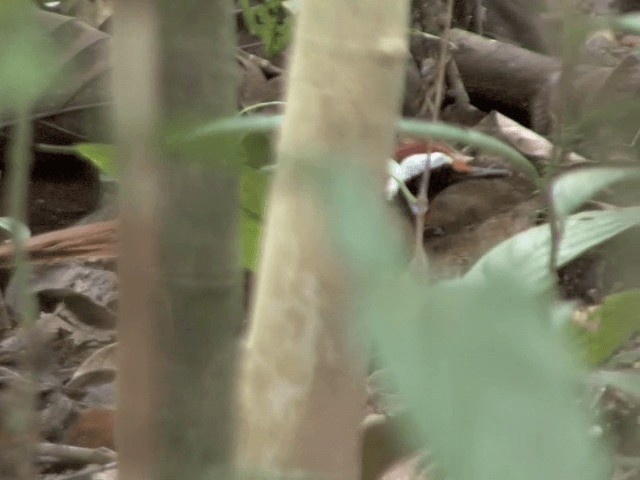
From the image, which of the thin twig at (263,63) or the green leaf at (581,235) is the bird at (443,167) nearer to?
the thin twig at (263,63)

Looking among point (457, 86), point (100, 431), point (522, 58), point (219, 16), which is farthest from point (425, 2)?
point (219, 16)

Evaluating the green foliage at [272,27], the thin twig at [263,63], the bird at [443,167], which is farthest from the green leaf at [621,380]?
the thin twig at [263,63]

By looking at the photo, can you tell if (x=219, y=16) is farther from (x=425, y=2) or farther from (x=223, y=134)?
(x=425, y=2)

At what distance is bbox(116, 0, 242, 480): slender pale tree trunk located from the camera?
0.27m

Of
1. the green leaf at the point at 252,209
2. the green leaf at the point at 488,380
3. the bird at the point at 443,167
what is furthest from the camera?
the bird at the point at 443,167

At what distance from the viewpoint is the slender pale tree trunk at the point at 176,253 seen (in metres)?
0.27

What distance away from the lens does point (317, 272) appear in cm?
54

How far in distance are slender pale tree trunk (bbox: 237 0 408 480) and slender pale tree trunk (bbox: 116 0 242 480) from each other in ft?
0.53

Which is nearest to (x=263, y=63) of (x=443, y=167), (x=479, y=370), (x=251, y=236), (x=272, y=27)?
(x=272, y=27)

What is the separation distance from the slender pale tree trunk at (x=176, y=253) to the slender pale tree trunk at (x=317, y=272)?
0.53 ft

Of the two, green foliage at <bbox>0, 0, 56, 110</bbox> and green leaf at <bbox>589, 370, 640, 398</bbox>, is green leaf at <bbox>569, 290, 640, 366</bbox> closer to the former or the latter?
green leaf at <bbox>589, 370, 640, 398</bbox>

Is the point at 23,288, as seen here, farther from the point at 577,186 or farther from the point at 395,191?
the point at 395,191

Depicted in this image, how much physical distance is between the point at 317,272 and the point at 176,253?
9.2 inches

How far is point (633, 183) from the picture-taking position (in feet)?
1.95
